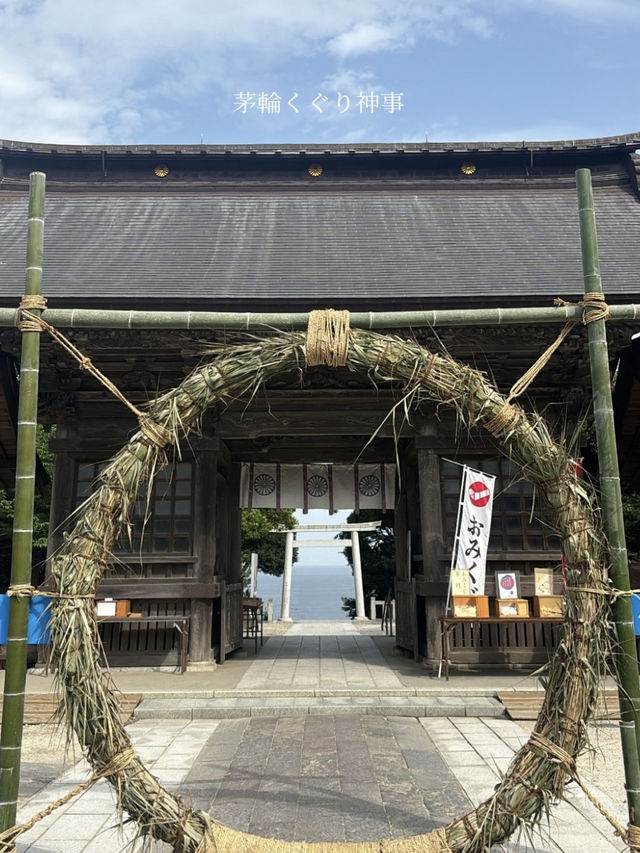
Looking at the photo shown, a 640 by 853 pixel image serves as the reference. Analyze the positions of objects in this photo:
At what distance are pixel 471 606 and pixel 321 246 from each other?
223 inches

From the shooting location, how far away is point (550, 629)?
8.38 metres

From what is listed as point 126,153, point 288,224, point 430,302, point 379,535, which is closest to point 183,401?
point 430,302

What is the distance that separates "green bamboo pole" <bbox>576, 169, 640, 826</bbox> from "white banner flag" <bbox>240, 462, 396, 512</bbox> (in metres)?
7.81

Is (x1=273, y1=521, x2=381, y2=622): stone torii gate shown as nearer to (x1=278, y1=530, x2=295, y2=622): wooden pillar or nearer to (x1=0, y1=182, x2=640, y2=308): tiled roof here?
(x1=278, y1=530, x2=295, y2=622): wooden pillar

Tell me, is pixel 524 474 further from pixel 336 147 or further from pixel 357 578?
pixel 357 578

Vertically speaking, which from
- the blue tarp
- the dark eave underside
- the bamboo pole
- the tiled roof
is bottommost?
the blue tarp

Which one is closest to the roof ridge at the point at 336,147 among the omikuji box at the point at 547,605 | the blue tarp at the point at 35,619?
the omikuji box at the point at 547,605

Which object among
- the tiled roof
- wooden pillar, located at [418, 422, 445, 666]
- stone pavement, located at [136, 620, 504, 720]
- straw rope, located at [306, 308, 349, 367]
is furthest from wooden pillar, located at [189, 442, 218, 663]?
straw rope, located at [306, 308, 349, 367]

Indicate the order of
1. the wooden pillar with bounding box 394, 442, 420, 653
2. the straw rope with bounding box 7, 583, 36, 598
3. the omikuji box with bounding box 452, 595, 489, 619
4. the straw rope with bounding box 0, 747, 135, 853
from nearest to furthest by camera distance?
the straw rope with bounding box 0, 747, 135, 853 → the straw rope with bounding box 7, 583, 36, 598 → the omikuji box with bounding box 452, 595, 489, 619 → the wooden pillar with bounding box 394, 442, 420, 653

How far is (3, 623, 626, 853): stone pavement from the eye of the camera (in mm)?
3545

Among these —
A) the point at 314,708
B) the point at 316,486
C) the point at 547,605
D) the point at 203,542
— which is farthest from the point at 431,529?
the point at 316,486

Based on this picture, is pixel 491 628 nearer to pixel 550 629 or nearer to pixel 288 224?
pixel 550 629

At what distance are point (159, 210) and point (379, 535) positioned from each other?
50.5ft

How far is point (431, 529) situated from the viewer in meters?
8.45
